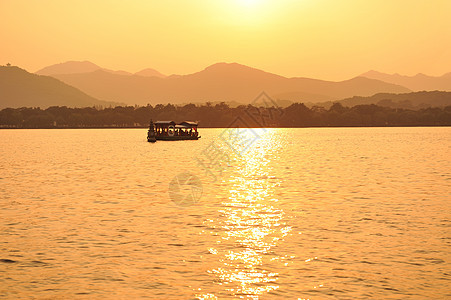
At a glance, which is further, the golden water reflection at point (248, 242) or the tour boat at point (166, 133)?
the tour boat at point (166, 133)

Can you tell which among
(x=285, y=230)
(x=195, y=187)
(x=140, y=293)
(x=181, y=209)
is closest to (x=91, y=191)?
(x=195, y=187)

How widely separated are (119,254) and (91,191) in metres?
21.0

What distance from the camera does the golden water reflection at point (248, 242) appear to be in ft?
53.0

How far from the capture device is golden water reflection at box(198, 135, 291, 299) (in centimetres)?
1616

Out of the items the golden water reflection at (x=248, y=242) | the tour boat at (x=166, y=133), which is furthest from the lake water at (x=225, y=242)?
the tour boat at (x=166, y=133)

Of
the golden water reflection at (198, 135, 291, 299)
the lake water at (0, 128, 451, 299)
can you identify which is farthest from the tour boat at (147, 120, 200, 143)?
the golden water reflection at (198, 135, 291, 299)

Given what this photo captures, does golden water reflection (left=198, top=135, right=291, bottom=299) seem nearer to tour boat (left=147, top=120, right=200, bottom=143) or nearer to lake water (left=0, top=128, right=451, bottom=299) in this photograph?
lake water (left=0, top=128, right=451, bottom=299)

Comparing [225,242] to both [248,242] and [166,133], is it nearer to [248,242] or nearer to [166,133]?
[248,242]

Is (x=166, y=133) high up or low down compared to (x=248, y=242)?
up

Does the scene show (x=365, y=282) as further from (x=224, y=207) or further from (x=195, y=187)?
(x=195, y=187)

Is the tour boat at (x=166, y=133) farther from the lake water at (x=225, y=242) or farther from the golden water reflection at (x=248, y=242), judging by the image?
the golden water reflection at (x=248, y=242)

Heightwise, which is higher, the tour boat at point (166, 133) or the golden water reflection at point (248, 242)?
the tour boat at point (166, 133)

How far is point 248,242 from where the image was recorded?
71.1ft

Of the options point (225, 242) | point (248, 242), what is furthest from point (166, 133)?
point (248, 242)
